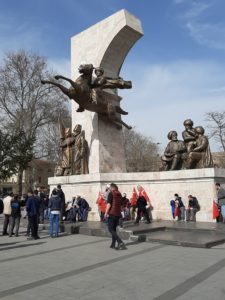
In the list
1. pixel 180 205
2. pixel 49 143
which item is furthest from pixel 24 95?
pixel 180 205

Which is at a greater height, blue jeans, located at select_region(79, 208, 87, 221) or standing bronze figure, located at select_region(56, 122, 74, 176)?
standing bronze figure, located at select_region(56, 122, 74, 176)

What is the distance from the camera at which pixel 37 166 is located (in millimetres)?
40281

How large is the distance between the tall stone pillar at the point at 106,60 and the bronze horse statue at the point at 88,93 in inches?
24.4

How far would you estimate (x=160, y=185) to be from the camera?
15.3 m

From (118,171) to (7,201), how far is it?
6.26 m

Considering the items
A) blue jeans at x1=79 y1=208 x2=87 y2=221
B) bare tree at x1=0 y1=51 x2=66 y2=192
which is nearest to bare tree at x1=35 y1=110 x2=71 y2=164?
bare tree at x1=0 y1=51 x2=66 y2=192

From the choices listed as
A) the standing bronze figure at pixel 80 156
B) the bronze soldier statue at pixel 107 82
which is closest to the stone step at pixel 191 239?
the standing bronze figure at pixel 80 156

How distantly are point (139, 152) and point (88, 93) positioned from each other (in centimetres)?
3453

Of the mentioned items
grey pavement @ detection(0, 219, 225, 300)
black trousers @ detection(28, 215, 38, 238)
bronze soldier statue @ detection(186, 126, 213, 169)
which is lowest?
grey pavement @ detection(0, 219, 225, 300)

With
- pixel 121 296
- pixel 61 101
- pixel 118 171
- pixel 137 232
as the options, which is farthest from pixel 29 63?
pixel 121 296

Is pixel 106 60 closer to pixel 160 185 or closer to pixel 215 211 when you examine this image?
pixel 160 185

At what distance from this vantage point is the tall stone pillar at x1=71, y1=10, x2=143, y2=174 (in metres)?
16.9

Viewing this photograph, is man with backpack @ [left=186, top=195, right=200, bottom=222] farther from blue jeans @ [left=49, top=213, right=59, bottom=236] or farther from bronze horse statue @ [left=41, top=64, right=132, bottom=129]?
bronze horse statue @ [left=41, top=64, right=132, bottom=129]

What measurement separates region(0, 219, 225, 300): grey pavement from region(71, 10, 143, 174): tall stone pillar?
762 cm
